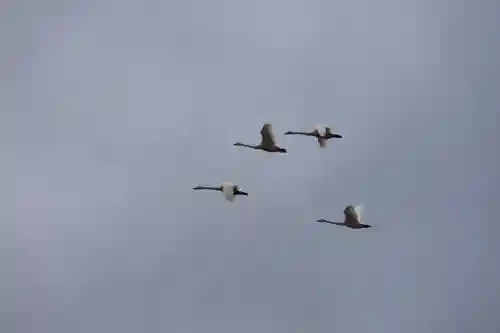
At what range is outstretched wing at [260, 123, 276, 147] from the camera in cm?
11038

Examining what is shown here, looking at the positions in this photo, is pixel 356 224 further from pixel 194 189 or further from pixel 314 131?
pixel 194 189

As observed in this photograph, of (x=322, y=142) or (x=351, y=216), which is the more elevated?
(x=322, y=142)

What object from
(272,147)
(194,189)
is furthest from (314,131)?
(194,189)

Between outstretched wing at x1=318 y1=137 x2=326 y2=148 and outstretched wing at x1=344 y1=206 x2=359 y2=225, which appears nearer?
outstretched wing at x1=344 y1=206 x2=359 y2=225

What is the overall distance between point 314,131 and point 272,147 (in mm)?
3525

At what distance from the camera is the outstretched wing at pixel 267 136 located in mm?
110375

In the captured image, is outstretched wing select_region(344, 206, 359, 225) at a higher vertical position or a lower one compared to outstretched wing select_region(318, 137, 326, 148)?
lower

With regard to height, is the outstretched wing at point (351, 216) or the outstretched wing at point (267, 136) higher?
the outstretched wing at point (267, 136)

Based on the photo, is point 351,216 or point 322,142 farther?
point 322,142

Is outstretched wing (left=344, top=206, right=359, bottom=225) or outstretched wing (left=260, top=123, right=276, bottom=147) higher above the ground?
outstretched wing (left=260, top=123, right=276, bottom=147)

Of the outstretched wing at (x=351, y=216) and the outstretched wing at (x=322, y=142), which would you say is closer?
the outstretched wing at (x=351, y=216)

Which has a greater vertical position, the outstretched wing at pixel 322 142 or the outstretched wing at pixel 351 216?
the outstretched wing at pixel 322 142

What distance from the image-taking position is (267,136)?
11119cm

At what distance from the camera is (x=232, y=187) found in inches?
4515
